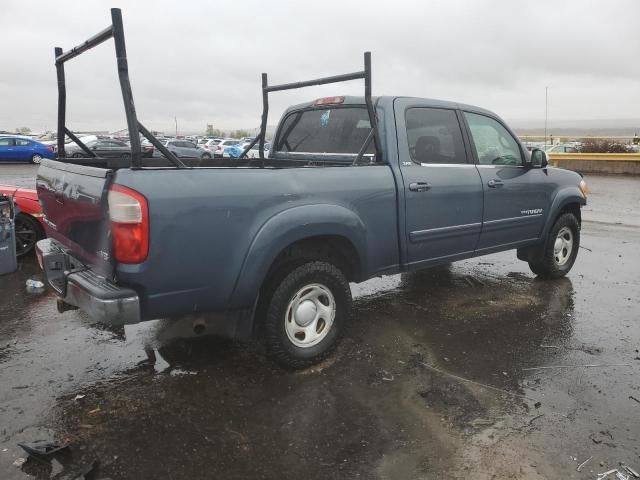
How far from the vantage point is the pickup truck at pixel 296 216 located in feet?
9.27

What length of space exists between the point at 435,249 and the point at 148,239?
248cm

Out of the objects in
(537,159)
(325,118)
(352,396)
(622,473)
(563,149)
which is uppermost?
(563,149)

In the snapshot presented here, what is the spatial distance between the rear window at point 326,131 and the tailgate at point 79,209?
7.27ft

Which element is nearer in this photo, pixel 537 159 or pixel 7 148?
pixel 537 159

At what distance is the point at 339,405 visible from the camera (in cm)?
320

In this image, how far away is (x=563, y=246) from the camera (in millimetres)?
6102

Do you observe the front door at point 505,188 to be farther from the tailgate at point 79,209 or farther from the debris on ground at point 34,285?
the debris on ground at point 34,285

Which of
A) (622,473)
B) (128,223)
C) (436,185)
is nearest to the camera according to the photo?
(622,473)

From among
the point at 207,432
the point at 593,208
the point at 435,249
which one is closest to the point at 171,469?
the point at 207,432

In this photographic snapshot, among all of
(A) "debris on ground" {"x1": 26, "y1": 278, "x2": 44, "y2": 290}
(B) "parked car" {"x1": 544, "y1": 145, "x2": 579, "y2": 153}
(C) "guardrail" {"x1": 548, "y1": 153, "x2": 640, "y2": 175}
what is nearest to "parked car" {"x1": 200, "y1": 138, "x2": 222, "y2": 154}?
(B) "parked car" {"x1": 544, "y1": 145, "x2": 579, "y2": 153}

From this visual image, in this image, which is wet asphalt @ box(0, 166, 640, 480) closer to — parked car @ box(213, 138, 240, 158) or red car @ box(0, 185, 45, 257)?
red car @ box(0, 185, 45, 257)

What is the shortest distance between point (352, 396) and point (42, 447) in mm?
1743

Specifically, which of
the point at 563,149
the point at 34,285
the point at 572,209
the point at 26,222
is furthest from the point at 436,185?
the point at 563,149

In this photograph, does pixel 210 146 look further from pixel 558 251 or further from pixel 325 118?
pixel 325 118
